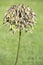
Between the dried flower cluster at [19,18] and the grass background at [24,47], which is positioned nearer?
the dried flower cluster at [19,18]

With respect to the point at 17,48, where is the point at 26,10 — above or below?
above

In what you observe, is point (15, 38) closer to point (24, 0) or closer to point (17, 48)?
A: point (17, 48)

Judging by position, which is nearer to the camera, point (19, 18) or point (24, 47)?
point (19, 18)

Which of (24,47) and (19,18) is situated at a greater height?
(19,18)

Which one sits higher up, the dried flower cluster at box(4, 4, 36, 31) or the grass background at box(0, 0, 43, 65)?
the dried flower cluster at box(4, 4, 36, 31)

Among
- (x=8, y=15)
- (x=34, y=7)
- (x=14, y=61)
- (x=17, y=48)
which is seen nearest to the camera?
(x=8, y=15)

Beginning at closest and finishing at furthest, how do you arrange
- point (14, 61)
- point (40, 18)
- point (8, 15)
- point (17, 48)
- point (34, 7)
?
1. point (8, 15)
2. point (14, 61)
3. point (17, 48)
4. point (40, 18)
5. point (34, 7)

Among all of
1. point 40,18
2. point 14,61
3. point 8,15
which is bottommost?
point 14,61

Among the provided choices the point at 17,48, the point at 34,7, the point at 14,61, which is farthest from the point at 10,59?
the point at 34,7

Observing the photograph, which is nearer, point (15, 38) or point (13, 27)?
point (13, 27)

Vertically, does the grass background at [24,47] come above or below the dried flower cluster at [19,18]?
below

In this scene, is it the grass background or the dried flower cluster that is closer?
the dried flower cluster
